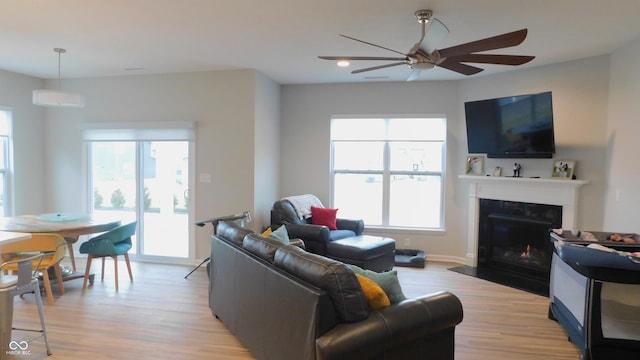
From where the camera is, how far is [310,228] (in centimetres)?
488

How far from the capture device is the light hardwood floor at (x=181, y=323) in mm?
3018

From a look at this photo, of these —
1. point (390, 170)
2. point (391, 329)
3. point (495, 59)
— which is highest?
point (495, 59)

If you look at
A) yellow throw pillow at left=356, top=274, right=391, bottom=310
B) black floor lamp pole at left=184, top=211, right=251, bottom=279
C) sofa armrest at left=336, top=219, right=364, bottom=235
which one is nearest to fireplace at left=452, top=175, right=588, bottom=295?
sofa armrest at left=336, top=219, right=364, bottom=235

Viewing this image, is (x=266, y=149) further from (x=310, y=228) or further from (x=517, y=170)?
(x=517, y=170)

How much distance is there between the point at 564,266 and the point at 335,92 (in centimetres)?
390

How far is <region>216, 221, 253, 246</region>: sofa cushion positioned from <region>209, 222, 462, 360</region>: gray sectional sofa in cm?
31

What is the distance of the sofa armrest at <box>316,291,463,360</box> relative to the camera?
75.0 inches

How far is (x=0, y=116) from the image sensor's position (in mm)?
5324

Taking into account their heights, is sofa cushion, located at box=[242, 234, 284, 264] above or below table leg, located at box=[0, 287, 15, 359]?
above

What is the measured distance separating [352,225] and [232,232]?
96.5 inches

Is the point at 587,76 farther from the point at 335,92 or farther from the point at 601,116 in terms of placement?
→ the point at 335,92

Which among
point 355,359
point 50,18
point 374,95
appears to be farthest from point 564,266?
point 50,18

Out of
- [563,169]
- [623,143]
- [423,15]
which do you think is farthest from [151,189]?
[623,143]

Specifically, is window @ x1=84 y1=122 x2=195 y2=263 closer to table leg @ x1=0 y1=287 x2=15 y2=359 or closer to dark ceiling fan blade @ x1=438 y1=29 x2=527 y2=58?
table leg @ x1=0 y1=287 x2=15 y2=359
